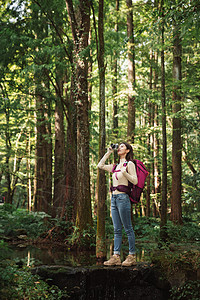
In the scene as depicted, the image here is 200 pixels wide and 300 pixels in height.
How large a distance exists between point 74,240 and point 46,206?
6.68m

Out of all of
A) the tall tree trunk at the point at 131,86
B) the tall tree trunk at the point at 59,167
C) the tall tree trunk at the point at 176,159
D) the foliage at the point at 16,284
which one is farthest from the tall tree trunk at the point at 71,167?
the foliage at the point at 16,284

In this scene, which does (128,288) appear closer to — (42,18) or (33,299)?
(33,299)

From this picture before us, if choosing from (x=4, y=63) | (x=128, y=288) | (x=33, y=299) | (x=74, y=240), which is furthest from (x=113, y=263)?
(x=4, y=63)

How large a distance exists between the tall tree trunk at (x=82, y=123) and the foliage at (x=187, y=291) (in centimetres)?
430

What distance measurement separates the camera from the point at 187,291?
240 inches

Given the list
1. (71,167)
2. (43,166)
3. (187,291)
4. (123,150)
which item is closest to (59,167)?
(43,166)

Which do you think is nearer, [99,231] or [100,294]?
[100,294]

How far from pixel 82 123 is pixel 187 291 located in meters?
6.07

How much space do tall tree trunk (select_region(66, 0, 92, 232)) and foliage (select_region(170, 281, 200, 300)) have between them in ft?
14.1

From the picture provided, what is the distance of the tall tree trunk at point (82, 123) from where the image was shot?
10023 millimetres

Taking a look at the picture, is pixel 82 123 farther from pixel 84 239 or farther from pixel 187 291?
pixel 187 291

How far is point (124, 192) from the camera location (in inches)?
240

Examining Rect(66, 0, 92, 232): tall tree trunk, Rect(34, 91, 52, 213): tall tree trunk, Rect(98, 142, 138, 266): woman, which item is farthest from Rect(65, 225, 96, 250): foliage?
Rect(34, 91, 52, 213): tall tree trunk

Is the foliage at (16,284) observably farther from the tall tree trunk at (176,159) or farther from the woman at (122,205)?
the tall tree trunk at (176,159)
